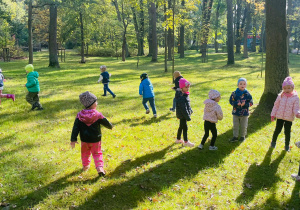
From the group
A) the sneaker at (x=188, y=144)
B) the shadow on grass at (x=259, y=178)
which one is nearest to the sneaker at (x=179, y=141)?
the sneaker at (x=188, y=144)

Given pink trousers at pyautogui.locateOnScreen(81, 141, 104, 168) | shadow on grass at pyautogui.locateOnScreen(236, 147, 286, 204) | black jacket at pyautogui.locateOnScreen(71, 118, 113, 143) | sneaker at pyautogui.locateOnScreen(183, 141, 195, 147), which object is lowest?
shadow on grass at pyautogui.locateOnScreen(236, 147, 286, 204)

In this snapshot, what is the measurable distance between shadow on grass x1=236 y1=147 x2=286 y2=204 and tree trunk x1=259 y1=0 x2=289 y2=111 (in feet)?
12.4

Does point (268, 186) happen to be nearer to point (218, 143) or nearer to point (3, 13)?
point (218, 143)

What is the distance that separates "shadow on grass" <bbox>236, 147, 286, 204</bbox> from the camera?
16.0 ft

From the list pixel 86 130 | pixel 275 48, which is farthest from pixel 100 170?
pixel 275 48

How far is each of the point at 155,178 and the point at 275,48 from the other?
6.95 meters

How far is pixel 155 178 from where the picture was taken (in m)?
5.41

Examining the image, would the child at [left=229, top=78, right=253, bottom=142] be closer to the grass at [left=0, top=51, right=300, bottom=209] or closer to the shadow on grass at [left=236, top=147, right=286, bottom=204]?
the grass at [left=0, top=51, right=300, bottom=209]

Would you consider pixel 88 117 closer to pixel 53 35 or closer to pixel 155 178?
pixel 155 178

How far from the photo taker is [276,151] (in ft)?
22.1

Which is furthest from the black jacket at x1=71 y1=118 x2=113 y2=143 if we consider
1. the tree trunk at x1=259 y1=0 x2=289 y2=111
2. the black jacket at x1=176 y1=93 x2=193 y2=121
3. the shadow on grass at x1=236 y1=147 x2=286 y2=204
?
the tree trunk at x1=259 y1=0 x2=289 y2=111

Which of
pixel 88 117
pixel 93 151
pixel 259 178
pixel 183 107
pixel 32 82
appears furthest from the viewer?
pixel 32 82

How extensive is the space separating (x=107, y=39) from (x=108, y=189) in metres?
50.5

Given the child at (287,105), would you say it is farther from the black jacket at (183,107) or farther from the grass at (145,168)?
the black jacket at (183,107)
